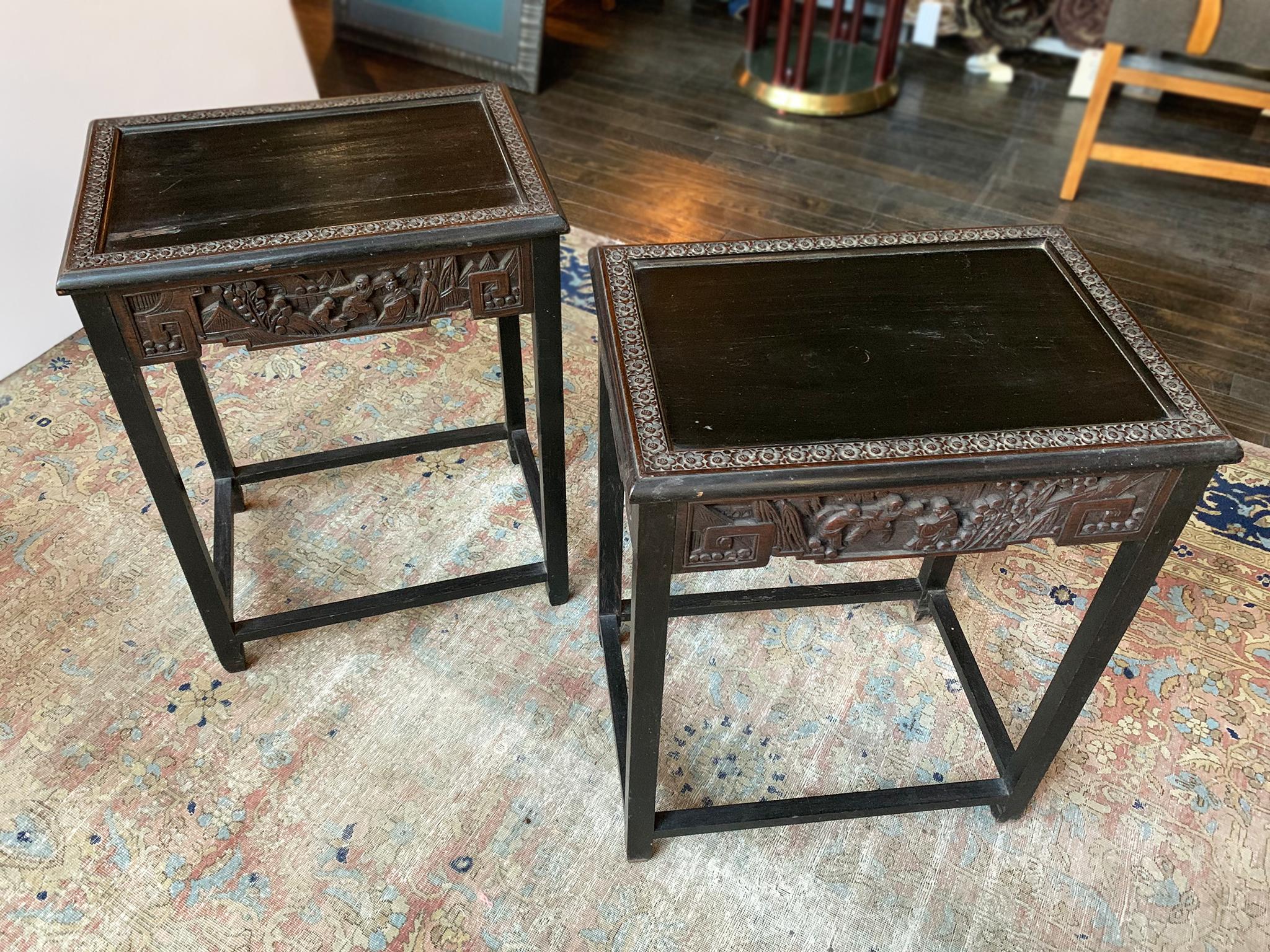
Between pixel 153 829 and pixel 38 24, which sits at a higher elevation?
pixel 38 24

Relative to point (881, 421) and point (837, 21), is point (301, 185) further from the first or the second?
point (837, 21)

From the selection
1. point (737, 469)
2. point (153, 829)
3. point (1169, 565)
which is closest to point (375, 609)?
point (153, 829)

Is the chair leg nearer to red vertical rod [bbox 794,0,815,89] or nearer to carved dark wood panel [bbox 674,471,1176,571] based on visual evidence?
red vertical rod [bbox 794,0,815,89]

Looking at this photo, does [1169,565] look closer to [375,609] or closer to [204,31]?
[375,609]

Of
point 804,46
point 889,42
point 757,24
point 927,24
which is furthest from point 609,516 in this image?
point 927,24

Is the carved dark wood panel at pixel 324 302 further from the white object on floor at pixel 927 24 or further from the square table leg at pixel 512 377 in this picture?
the white object on floor at pixel 927 24

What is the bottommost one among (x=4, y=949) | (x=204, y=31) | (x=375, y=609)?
(x=4, y=949)

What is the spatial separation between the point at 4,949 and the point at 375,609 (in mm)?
723

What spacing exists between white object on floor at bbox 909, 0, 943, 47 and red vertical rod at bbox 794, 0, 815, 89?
23.7 inches

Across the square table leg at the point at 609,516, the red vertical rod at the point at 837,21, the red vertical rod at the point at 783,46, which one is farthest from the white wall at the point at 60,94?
the red vertical rod at the point at 837,21

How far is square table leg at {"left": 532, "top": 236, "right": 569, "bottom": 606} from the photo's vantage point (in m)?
1.47

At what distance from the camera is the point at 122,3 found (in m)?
2.55

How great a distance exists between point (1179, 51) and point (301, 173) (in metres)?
2.56

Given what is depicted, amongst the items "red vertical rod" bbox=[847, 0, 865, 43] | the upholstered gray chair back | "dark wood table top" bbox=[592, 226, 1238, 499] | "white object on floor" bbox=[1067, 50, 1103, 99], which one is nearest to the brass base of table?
"red vertical rod" bbox=[847, 0, 865, 43]
